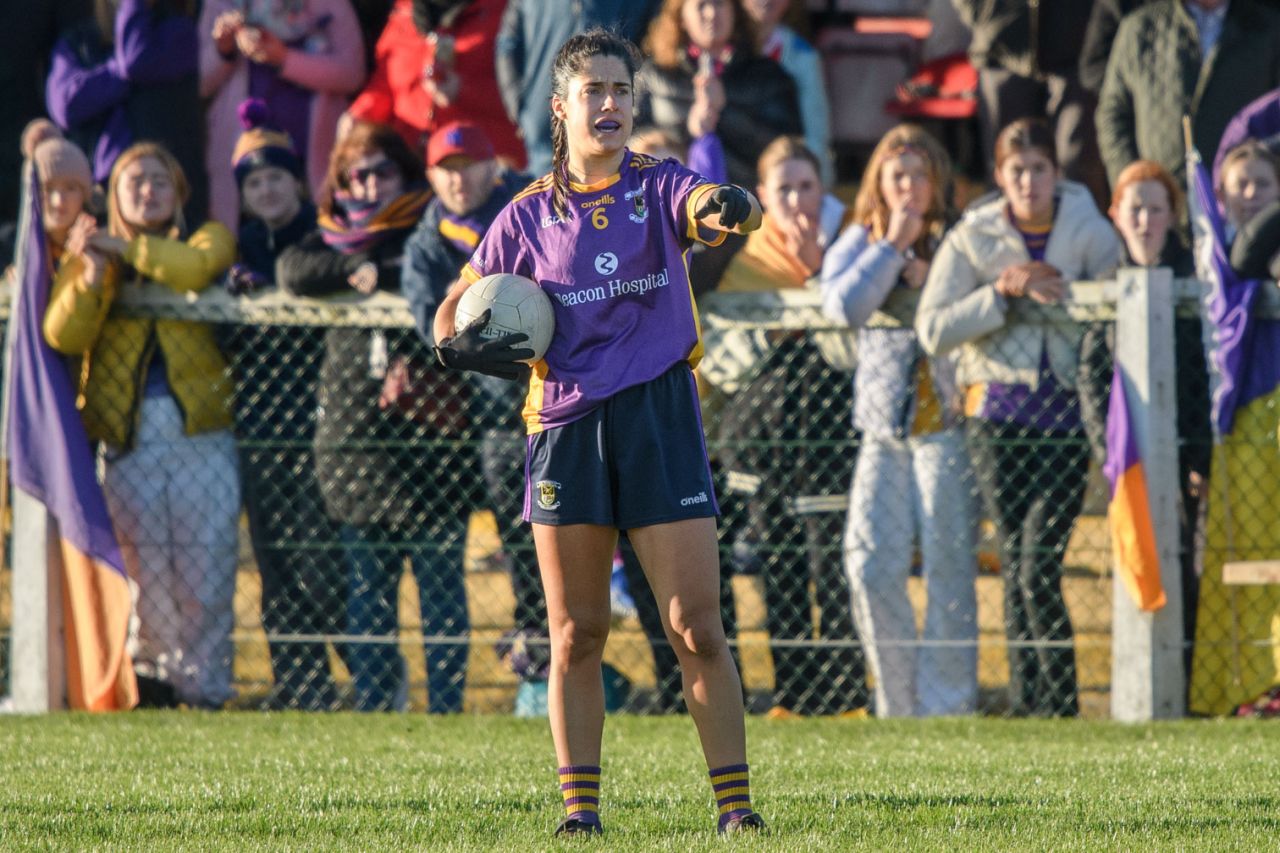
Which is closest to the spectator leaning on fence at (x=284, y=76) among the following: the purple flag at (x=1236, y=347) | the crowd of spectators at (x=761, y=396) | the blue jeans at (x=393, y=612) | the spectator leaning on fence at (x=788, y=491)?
the crowd of spectators at (x=761, y=396)

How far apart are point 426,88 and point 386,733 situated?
402 cm

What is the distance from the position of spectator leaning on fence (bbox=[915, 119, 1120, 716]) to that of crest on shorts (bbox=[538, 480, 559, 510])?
114 inches

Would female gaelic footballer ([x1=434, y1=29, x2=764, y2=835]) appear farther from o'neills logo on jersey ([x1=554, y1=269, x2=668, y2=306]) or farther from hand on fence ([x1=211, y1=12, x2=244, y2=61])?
hand on fence ([x1=211, y1=12, x2=244, y2=61])

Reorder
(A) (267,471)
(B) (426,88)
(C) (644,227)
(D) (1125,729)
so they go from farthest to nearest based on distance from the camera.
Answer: (B) (426,88) < (A) (267,471) < (D) (1125,729) < (C) (644,227)

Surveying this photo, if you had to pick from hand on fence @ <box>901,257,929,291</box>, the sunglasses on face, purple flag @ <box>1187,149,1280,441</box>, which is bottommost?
purple flag @ <box>1187,149,1280,441</box>

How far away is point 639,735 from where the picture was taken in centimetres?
704

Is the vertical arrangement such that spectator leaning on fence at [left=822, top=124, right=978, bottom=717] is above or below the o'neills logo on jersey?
below

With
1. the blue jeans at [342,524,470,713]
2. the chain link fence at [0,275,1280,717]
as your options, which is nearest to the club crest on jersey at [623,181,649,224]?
the chain link fence at [0,275,1280,717]

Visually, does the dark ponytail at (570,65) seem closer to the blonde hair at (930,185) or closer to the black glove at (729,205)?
the black glove at (729,205)

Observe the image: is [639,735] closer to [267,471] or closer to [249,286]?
[267,471]

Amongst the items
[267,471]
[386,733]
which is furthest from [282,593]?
[386,733]

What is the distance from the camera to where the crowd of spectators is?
7359 millimetres

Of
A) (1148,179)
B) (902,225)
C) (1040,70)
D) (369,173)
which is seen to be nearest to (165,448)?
(369,173)

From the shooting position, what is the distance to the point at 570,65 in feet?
15.6
